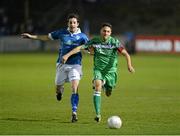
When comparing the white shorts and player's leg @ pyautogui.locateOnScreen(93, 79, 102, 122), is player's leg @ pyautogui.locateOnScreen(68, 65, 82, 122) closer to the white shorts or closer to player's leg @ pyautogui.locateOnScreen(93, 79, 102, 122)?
the white shorts

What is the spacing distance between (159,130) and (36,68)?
23.4m

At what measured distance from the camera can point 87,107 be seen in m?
16.8

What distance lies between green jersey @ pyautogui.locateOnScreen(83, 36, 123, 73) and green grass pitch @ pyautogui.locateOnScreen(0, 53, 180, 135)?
3.75ft

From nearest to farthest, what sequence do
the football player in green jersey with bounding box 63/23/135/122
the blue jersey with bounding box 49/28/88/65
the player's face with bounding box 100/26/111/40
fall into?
1. the player's face with bounding box 100/26/111/40
2. the football player in green jersey with bounding box 63/23/135/122
3. the blue jersey with bounding box 49/28/88/65

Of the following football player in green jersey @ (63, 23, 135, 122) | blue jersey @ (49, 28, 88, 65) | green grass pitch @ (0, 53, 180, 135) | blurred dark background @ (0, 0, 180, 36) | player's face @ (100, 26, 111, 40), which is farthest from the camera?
blurred dark background @ (0, 0, 180, 36)

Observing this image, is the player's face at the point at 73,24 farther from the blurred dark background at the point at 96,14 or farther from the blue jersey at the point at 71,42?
the blurred dark background at the point at 96,14

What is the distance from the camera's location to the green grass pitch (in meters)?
12.6

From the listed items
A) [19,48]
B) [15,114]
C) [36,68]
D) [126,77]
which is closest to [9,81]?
[126,77]

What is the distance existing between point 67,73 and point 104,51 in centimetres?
116

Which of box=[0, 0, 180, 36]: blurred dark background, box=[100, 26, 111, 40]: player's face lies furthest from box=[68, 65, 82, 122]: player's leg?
box=[0, 0, 180, 36]: blurred dark background

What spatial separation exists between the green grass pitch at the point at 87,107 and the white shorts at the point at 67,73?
82 centimetres

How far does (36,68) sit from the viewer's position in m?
35.4

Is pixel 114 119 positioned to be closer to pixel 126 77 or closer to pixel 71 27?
pixel 71 27

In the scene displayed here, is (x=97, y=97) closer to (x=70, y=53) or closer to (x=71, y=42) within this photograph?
(x=70, y=53)
